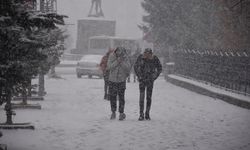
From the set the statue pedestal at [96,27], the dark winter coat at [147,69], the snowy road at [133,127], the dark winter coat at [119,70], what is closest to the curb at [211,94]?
the snowy road at [133,127]

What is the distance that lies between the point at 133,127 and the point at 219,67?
9.80 metres

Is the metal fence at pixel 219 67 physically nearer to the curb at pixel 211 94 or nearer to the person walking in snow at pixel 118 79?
the curb at pixel 211 94

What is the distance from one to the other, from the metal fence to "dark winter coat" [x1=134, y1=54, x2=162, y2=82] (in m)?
4.91

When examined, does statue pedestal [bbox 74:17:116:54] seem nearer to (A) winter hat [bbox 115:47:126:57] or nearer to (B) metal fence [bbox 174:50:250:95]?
(B) metal fence [bbox 174:50:250:95]

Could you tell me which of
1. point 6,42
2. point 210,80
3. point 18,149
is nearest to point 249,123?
point 18,149

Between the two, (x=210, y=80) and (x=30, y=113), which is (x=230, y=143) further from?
(x=210, y=80)

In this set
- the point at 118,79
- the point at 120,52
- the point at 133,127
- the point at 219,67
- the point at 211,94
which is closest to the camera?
the point at 133,127

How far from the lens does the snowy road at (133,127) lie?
1072 centimetres

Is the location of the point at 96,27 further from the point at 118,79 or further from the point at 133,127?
the point at 133,127

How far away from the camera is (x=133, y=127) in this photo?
42.9 ft

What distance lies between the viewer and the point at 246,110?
1720cm

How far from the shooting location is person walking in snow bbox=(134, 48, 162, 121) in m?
14.7

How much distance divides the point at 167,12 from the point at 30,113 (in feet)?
104

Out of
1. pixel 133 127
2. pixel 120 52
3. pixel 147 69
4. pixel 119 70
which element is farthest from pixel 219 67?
pixel 133 127
